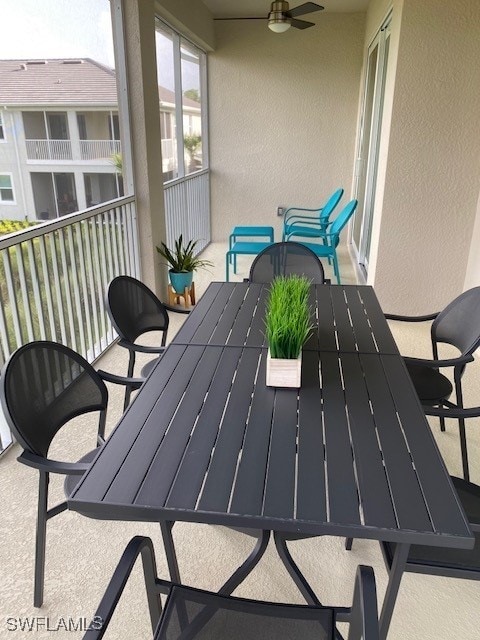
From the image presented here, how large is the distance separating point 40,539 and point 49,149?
1.98m

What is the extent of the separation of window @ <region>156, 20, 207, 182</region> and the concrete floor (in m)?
3.52

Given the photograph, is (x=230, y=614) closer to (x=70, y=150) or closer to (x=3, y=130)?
(x=3, y=130)

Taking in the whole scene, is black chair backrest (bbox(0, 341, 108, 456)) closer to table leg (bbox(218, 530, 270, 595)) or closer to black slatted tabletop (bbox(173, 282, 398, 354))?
black slatted tabletop (bbox(173, 282, 398, 354))

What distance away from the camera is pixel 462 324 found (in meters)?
2.10

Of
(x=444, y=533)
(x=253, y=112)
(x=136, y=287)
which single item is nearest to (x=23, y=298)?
(x=136, y=287)

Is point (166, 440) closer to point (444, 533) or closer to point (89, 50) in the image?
point (444, 533)

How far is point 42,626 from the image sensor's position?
1.48 meters

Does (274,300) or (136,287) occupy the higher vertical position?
(274,300)

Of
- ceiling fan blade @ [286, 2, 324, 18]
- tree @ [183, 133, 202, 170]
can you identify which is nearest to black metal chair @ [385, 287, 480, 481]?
ceiling fan blade @ [286, 2, 324, 18]

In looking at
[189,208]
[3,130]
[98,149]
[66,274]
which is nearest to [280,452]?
[3,130]

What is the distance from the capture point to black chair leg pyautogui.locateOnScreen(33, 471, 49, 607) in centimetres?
146

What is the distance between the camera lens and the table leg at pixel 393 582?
111 centimetres

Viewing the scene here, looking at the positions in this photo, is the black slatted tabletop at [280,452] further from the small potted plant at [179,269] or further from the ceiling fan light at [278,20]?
the ceiling fan light at [278,20]

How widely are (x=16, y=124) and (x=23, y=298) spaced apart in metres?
0.84
